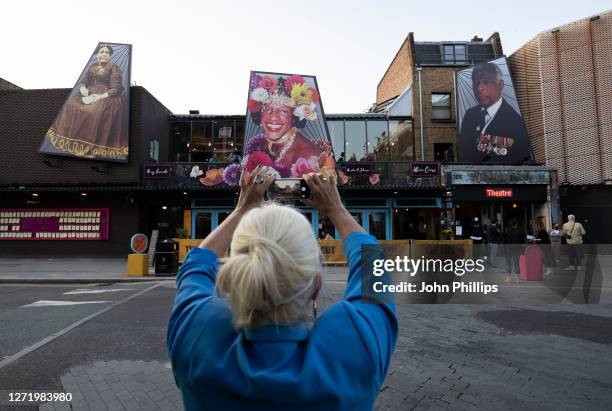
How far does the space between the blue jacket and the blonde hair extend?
50 millimetres

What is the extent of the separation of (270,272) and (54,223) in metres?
22.5

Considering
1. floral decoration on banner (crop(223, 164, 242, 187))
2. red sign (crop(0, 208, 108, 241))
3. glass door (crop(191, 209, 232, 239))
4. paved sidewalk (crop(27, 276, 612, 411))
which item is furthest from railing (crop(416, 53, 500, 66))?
paved sidewalk (crop(27, 276, 612, 411))

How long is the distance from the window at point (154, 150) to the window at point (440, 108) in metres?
16.9

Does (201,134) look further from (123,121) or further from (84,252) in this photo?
(84,252)

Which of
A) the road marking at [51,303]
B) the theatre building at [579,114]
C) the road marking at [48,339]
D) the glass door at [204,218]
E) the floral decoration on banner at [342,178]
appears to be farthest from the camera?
the theatre building at [579,114]

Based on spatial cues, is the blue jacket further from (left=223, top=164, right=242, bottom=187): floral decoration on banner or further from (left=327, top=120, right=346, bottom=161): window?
(left=327, top=120, right=346, bottom=161): window

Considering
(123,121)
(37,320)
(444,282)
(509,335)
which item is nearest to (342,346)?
(444,282)

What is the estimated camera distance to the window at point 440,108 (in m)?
23.4

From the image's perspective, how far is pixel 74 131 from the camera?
1905cm

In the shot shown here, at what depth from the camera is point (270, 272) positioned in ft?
3.38

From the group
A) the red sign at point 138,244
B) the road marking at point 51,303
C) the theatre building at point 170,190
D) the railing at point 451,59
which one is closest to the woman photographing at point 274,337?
the road marking at point 51,303

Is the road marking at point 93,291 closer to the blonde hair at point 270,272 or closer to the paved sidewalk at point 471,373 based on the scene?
the paved sidewalk at point 471,373

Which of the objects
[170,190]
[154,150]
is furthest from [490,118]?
[154,150]

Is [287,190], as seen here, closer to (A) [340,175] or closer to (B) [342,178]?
(A) [340,175]
